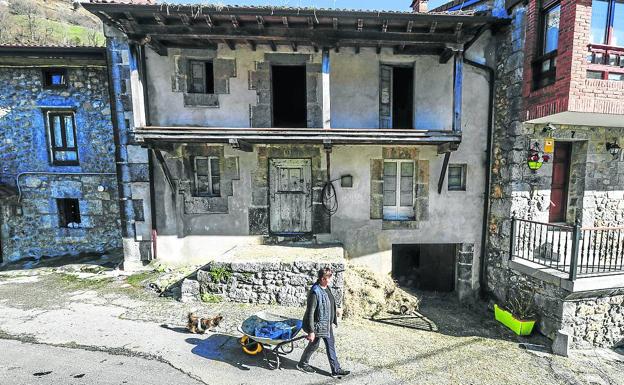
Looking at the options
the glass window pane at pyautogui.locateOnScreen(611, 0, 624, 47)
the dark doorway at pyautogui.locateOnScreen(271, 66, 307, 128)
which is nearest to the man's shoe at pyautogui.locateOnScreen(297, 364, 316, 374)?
the dark doorway at pyautogui.locateOnScreen(271, 66, 307, 128)

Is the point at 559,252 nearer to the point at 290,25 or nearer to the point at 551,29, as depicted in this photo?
the point at 551,29

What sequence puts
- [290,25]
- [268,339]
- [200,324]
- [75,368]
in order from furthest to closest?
[290,25] < [200,324] < [268,339] < [75,368]

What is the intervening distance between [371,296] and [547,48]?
6568 millimetres

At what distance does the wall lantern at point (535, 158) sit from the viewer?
664 cm

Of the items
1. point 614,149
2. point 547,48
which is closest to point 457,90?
point 547,48

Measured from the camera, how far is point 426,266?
9.38m

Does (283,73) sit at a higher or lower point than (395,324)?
higher

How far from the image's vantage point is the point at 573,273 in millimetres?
5414

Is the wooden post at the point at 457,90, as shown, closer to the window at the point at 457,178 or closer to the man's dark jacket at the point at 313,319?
the window at the point at 457,178

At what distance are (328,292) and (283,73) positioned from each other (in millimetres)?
6079

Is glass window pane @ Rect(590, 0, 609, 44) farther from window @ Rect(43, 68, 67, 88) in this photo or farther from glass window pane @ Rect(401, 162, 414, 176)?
window @ Rect(43, 68, 67, 88)

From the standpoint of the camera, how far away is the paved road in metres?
4.03

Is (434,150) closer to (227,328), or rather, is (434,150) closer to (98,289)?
(227,328)

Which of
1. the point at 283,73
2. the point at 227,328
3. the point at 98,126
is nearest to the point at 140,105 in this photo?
the point at 98,126
